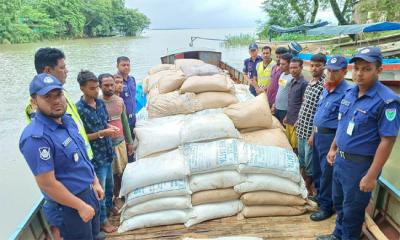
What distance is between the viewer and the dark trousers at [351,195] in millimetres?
1919

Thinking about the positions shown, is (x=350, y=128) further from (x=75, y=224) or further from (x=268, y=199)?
(x=75, y=224)

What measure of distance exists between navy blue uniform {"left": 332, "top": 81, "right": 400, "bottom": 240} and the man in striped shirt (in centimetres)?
58

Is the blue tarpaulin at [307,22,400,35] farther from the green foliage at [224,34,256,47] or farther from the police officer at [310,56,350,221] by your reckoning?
the green foliage at [224,34,256,47]

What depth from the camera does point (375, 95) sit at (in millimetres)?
1811

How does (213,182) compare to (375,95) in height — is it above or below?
below

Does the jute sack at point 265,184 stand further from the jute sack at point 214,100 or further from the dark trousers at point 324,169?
the jute sack at point 214,100

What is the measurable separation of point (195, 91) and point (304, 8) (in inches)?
831

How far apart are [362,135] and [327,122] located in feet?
1.58

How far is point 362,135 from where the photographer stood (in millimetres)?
1853

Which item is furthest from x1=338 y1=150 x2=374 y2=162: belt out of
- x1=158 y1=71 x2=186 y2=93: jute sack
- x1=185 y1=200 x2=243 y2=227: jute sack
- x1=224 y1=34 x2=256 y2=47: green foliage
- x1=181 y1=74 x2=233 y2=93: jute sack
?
x1=224 y1=34 x2=256 y2=47: green foliage

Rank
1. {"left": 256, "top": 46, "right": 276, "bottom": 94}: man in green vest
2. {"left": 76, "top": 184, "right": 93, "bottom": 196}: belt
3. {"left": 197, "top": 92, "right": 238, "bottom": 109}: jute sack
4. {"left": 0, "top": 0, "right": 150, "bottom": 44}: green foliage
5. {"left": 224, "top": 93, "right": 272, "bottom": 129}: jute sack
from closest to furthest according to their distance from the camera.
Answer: {"left": 76, "top": 184, "right": 93, "bottom": 196}: belt → {"left": 224, "top": 93, "right": 272, "bottom": 129}: jute sack → {"left": 197, "top": 92, "right": 238, "bottom": 109}: jute sack → {"left": 256, "top": 46, "right": 276, "bottom": 94}: man in green vest → {"left": 0, "top": 0, "right": 150, "bottom": 44}: green foliage

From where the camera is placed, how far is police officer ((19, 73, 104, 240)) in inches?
55.9

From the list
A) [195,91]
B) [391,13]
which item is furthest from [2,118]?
[391,13]

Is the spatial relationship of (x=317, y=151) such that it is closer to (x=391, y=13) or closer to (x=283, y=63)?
(x=283, y=63)
